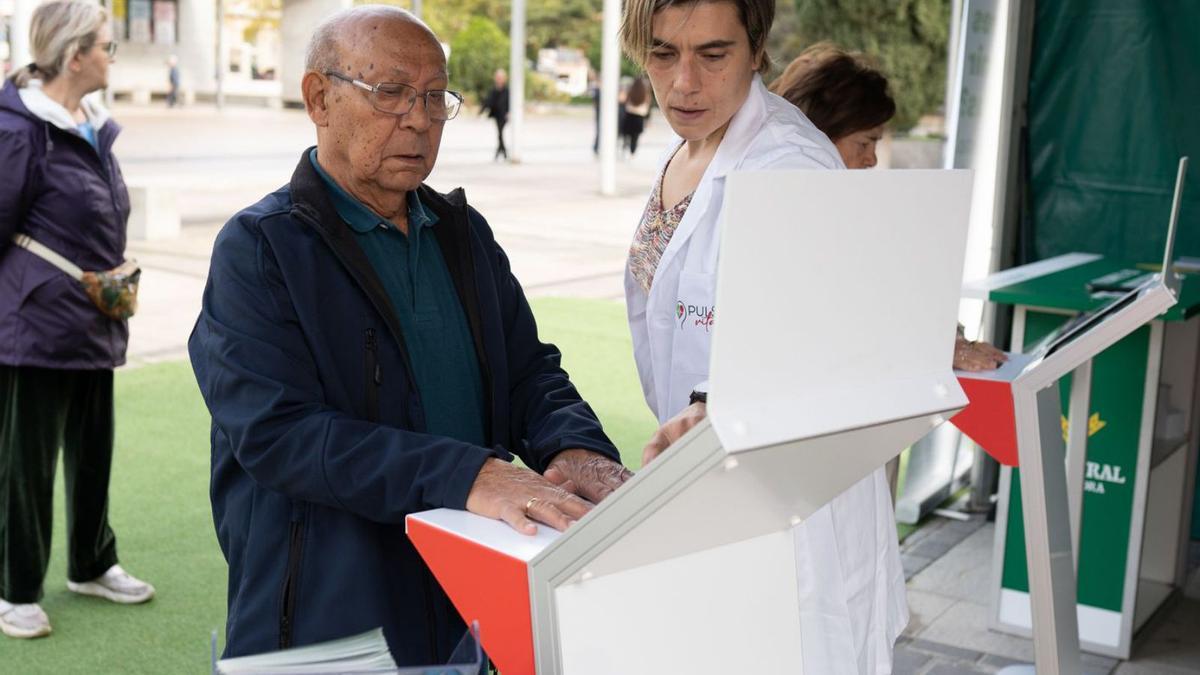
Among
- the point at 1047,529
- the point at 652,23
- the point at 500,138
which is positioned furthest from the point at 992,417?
the point at 500,138

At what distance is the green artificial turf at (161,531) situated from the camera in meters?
4.02

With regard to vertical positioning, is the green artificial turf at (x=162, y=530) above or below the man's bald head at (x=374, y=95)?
below

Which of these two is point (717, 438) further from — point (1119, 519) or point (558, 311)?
point (558, 311)

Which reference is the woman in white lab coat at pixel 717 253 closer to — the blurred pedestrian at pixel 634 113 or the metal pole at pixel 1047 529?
the metal pole at pixel 1047 529

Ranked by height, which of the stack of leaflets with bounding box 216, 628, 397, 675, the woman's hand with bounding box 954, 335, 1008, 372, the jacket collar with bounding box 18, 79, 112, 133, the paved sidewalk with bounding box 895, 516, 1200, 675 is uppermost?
the jacket collar with bounding box 18, 79, 112, 133

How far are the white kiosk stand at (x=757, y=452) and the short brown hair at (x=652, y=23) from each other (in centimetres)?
98

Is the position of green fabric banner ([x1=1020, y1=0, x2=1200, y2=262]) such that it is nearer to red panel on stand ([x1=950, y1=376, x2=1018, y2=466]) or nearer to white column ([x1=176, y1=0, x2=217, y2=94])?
red panel on stand ([x1=950, y1=376, x2=1018, y2=466])

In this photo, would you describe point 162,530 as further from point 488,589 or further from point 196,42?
point 196,42

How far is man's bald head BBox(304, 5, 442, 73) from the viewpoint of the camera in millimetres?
1895

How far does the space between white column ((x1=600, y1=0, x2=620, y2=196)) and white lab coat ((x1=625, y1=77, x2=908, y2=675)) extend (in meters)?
13.6

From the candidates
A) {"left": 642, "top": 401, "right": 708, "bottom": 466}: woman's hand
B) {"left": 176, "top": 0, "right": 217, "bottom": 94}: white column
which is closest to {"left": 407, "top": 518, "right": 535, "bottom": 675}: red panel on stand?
{"left": 642, "top": 401, "right": 708, "bottom": 466}: woman's hand

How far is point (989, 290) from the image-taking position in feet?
14.0

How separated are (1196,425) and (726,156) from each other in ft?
10.7

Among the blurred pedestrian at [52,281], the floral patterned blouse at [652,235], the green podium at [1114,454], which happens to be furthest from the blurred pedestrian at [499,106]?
the floral patterned blouse at [652,235]
